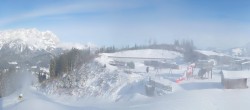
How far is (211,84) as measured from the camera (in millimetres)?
25766

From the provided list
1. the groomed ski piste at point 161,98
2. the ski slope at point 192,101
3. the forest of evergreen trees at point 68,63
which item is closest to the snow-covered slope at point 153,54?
the forest of evergreen trees at point 68,63

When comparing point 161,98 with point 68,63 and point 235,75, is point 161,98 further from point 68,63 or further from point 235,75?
point 68,63

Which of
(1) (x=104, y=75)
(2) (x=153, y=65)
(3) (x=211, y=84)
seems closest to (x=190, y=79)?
(3) (x=211, y=84)

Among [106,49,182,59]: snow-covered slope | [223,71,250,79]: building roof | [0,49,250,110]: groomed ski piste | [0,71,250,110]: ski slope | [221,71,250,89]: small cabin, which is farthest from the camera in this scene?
[106,49,182,59]: snow-covered slope

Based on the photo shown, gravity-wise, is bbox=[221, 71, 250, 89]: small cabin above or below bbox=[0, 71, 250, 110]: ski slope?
above

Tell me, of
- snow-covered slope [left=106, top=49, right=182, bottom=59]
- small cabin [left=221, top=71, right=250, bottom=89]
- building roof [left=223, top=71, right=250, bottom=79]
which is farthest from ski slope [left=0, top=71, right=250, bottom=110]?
snow-covered slope [left=106, top=49, right=182, bottom=59]

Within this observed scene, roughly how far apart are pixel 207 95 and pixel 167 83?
5450 mm

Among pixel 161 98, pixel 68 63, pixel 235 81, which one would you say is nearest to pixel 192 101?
pixel 161 98

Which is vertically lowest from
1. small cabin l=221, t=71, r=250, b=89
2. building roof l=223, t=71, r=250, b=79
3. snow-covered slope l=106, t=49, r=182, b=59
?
small cabin l=221, t=71, r=250, b=89

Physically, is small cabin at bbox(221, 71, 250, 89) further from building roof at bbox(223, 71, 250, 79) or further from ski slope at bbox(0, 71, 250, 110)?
ski slope at bbox(0, 71, 250, 110)

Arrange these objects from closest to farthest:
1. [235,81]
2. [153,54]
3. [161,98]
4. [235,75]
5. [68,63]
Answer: [161,98], [235,81], [235,75], [68,63], [153,54]

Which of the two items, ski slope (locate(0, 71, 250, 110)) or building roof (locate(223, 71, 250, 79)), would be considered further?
building roof (locate(223, 71, 250, 79))

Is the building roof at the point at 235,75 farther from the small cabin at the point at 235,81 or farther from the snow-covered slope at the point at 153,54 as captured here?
the snow-covered slope at the point at 153,54

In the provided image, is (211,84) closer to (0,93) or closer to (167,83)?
(167,83)
